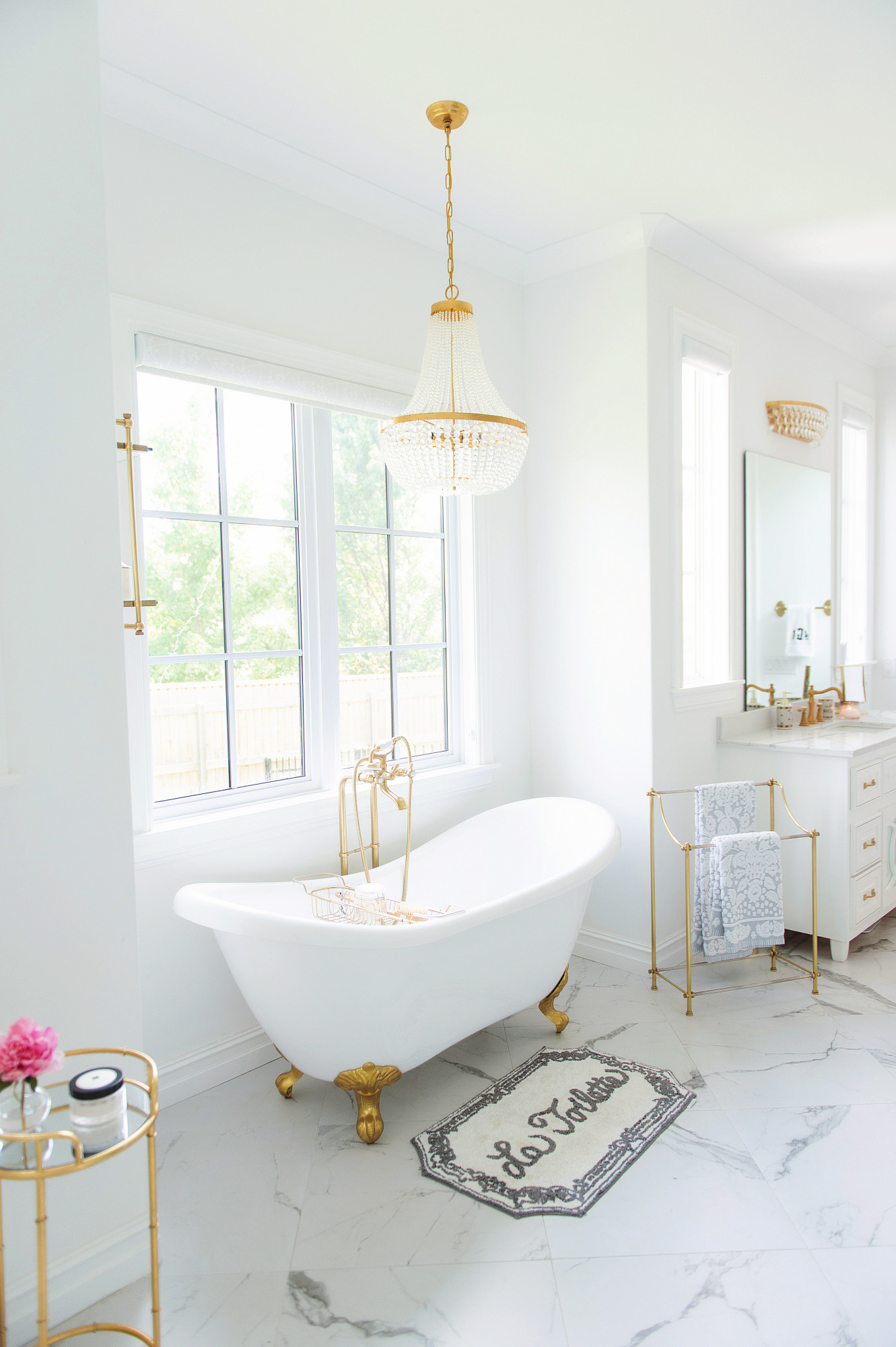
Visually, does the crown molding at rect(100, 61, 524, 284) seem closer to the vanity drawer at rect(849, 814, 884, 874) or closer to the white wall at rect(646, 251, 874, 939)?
the white wall at rect(646, 251, 874, 939)

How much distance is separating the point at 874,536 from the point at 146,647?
4.34 meters

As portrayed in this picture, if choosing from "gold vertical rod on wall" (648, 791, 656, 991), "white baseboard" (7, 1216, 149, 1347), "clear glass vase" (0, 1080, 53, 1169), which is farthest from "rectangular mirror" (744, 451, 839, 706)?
"clear glass vase" (0, 1080, 53, 1169)

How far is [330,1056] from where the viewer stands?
2.15m

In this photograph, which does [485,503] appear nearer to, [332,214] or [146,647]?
[332,214]

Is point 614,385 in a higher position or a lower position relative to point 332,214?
lower

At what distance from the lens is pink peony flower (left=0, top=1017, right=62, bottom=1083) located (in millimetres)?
1223

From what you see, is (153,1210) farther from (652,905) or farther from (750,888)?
(750,888)

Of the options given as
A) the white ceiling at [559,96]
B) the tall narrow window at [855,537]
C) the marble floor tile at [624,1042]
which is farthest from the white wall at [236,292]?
the tall narrow window at [855,537]

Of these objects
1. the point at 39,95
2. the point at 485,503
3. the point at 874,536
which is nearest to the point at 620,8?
the point at 39,95

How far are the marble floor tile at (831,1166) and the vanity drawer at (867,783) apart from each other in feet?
4.16

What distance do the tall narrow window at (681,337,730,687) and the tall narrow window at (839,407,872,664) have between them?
152 cm

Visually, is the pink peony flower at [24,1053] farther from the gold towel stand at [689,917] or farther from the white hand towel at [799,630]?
the white hand towel at [799,630]

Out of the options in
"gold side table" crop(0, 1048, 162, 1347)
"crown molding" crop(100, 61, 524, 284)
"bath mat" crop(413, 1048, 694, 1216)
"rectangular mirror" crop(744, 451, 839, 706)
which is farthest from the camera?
"rectangular mirror" crop(744, 451, 839, 706)

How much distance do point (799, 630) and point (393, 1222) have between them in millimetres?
3148
